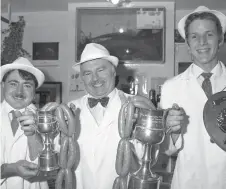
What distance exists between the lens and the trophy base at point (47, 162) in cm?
101

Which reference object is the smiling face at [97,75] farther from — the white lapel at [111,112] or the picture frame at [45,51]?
the picture frame at [45,51]

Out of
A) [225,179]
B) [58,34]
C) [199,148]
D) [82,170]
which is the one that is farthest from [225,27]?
[58,34]

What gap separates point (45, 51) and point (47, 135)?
6.14 feet

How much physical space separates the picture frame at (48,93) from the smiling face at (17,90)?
50.6 inches

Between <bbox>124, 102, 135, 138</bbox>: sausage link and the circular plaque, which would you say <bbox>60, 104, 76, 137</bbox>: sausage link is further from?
the circular plaque

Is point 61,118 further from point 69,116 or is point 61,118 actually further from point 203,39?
point 203,39

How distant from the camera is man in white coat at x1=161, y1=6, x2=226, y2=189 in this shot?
48.7 inches

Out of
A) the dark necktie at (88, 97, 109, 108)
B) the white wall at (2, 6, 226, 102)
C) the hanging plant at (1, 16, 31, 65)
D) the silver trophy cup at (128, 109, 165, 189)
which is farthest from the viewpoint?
the white wall at (2, 6, 226, 102)

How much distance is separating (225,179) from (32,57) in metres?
2.21

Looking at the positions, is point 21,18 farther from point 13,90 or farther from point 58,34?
point 13,90

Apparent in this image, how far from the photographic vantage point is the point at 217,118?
112 cm

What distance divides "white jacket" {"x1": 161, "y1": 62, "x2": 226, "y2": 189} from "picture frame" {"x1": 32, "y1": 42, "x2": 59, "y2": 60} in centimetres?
173

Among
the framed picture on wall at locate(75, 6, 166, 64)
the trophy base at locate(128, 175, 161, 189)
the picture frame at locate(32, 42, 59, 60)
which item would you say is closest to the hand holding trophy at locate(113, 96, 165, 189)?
the trophy base at locate(128, 175, 161, 189)

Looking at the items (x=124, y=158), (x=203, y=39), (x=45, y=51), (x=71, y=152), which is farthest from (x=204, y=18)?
(x=45, y=51)
